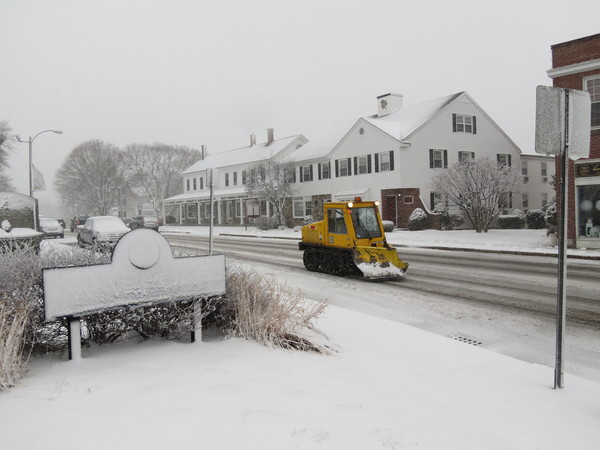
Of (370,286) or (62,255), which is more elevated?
(62,255)

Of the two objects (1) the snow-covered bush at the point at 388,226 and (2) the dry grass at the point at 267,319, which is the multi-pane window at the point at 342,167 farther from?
(2) the dry grass at the point at 267,319

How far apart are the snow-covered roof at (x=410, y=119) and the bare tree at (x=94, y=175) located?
3914cm

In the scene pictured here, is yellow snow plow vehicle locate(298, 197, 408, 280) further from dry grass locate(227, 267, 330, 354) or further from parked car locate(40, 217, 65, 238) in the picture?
parked car locate(40, 217, 65, 238)

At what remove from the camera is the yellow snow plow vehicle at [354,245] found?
12.2 m

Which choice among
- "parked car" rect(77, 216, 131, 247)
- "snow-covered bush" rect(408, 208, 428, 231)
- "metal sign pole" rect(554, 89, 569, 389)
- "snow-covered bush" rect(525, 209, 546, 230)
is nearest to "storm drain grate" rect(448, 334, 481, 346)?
"metal sign pole" rect(554, 89, 569, 389)

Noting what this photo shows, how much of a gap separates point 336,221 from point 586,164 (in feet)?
41.0

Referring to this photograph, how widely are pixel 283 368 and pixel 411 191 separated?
30.1 metres

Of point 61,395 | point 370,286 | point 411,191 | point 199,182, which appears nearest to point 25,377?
point 61,395

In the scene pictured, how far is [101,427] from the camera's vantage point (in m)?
3.31

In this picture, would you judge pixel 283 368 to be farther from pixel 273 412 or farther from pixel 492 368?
pixel 492 368

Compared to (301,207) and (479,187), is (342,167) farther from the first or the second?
(479,187)

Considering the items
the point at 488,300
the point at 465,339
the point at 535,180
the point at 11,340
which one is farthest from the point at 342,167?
the point at 11,340

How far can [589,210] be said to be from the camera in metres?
19.3

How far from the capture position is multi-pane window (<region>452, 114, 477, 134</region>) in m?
36.1
